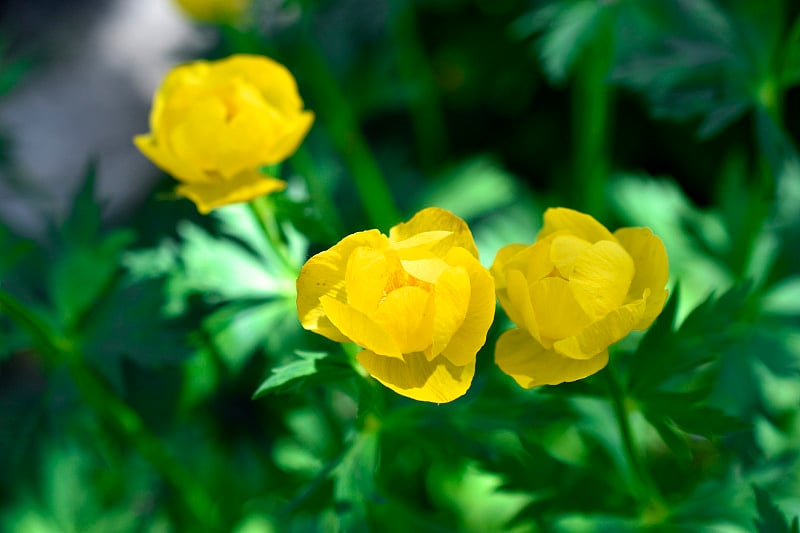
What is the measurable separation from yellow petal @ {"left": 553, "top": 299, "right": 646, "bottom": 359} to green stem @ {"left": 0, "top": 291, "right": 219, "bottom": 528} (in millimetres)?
781

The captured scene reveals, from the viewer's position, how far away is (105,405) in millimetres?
1390

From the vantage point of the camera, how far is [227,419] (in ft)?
7.14

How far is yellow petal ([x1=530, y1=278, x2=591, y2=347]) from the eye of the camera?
0.81 meters

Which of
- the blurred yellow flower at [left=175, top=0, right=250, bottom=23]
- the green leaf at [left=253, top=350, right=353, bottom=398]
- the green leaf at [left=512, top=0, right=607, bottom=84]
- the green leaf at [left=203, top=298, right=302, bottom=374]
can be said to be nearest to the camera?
the green leaf at [left=253, top=350, right=353, bottom=398]

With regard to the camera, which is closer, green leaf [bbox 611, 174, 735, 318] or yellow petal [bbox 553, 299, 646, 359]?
yellow petal [bbox 553, 299, 646, 359]

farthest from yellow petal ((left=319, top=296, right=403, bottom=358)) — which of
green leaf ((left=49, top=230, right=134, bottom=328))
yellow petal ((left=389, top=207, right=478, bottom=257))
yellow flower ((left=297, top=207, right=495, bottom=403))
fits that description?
green leaf ((left=49, top=230, right=134, bottom=328))

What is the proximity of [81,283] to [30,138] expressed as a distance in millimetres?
1801

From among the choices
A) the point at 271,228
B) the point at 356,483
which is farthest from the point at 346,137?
the point at 356,483

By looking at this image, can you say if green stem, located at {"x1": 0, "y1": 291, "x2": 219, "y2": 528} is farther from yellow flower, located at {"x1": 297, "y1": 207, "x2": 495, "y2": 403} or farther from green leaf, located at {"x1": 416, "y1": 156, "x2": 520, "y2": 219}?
green leaf, located at {"x1": 416, "y1": 156, "x2": 520, "y2": 219}

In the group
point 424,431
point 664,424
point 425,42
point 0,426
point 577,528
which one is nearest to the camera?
point 664,424

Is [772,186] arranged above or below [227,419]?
Answer: above

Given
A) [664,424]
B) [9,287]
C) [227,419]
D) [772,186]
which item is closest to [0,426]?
[9,287]

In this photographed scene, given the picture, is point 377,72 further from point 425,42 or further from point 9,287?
point 9,287

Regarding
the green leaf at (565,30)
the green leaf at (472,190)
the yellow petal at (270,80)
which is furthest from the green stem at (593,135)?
the yellow petal at (270,80)
